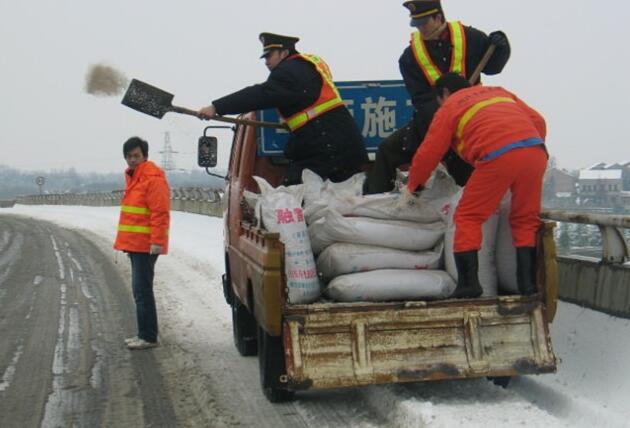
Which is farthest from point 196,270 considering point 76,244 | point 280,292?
point 280,292

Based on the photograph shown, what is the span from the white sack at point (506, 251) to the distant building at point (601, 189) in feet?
3.54

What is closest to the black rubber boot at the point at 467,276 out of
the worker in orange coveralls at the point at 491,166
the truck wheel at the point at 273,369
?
the worker in orange coveralls at the point at 491,166

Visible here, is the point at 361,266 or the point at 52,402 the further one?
the point at 52,402

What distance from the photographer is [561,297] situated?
6266mm

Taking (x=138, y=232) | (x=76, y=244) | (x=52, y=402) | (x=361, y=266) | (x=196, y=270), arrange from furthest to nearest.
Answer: (x=76, y=244) < (x=196, y=270) < (x=138, y=232) < (x=52, y=402) < (x=361, y=266)

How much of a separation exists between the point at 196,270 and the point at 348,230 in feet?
30.3

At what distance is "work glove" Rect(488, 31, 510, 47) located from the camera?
21.1 feet

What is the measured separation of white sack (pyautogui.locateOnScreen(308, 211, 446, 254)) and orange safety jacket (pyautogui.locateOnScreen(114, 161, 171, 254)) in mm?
2572

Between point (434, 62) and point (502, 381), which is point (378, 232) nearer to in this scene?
point (502, 381)

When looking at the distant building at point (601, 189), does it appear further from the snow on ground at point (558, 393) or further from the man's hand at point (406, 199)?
the man's hand at point (406, 199)

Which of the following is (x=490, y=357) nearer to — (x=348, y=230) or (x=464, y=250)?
(x=464, y=250)

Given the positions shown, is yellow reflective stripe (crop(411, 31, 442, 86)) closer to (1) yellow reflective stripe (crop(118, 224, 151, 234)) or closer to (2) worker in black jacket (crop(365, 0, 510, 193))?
(2) worker in black jacket (crop(365, 0, 510, 193))

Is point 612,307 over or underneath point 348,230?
underneath

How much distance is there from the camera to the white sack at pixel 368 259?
558 centimetres
